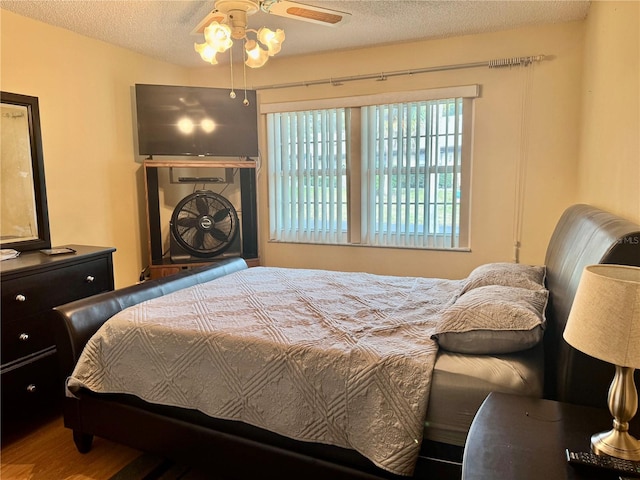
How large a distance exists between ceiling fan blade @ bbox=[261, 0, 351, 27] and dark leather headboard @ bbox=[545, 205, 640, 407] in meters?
1.65

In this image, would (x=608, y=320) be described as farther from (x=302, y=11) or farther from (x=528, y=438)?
(x=302, y=11)

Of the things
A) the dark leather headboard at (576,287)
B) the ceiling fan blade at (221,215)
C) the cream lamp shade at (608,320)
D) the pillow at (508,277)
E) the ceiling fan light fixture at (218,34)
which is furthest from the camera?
the ceiling fan blade at (221,215)

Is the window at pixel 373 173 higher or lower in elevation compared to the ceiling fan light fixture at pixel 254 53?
lower

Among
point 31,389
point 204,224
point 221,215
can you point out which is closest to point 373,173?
point 221,215

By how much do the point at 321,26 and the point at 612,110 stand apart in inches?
77.1

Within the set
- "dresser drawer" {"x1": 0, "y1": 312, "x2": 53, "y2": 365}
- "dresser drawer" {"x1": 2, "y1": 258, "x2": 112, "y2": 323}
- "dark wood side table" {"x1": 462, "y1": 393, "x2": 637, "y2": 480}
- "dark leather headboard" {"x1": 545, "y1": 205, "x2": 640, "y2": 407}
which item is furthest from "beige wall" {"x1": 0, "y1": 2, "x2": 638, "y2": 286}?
"dark wood side table" {"x1": 462, "y1": 393, "x2": 637, "y2": 480}

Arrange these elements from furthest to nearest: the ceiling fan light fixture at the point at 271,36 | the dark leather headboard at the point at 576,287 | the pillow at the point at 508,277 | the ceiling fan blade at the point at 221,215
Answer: the ceiling fan blade at the point at 221,215, the ceiling fan light fixture at the point at 271,36, the pillow at the point at 508,277, the dark leather headboard at the point at 576,287

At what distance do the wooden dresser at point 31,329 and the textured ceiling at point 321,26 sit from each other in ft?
5.21

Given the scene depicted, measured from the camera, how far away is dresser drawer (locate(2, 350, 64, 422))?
2.22m

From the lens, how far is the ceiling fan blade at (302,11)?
2.22 metres

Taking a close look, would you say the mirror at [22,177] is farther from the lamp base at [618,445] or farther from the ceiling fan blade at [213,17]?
the lamp base at [618,445]

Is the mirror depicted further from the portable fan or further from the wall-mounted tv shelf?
the portable fan

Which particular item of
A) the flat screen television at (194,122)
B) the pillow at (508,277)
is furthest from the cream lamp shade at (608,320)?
the flat screen television at (194,122)

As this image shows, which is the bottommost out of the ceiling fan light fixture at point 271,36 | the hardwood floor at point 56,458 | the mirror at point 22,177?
the hardwood floor at point 56,458
